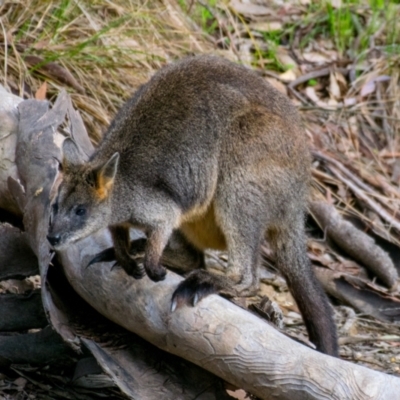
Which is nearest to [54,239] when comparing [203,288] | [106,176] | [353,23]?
[106,176]

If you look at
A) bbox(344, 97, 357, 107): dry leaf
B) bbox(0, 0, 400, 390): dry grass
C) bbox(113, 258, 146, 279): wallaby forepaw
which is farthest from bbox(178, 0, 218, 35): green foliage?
bbox(113, 258, 146, 279): wallaby forepaw

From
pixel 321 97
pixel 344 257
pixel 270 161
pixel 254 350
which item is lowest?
pixel 344 257

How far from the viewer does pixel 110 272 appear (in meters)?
4.81

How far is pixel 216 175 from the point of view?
17.0 feet

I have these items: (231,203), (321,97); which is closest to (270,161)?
(231,203)

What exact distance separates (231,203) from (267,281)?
166 centimetres

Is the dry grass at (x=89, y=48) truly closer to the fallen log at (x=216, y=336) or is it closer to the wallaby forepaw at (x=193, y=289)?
the fallen log at (x=216, y=336)

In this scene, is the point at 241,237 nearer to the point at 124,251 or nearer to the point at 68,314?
the point at 124,251

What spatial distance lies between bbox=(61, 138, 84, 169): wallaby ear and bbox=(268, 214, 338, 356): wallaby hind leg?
1239 millimetres

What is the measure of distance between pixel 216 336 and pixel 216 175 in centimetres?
114

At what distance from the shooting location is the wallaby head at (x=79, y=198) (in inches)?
182

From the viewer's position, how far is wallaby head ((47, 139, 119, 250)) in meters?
4.63

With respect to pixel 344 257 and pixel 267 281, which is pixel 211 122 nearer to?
pixel 267 281

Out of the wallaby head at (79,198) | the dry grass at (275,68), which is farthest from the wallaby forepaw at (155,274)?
the dry grass at (275,68)
